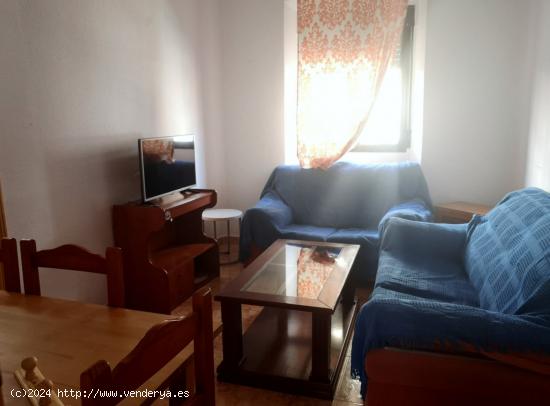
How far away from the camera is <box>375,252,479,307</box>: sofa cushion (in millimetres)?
2227

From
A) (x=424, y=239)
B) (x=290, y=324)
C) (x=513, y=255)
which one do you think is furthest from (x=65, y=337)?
(x=424, y=239)

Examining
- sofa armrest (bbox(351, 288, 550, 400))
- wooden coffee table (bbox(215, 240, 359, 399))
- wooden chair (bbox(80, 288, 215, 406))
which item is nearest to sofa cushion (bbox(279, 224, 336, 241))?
wooden coffee table (bbox(215, 240, 359, 399))

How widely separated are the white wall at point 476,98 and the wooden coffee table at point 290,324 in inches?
65.3

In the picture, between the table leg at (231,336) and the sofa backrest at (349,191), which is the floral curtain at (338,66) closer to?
the sofa backrest at (349,191)

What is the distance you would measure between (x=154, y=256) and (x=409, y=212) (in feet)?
6.19

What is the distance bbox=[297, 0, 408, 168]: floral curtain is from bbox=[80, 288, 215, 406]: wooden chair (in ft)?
10.1

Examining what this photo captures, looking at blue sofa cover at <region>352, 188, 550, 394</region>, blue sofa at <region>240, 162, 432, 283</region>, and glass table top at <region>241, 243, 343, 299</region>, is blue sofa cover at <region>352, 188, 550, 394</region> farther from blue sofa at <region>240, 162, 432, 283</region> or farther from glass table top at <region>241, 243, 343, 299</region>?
blue sofa at <region>240, 162, 432, 283</region>

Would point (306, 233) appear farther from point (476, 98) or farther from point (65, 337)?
point (65, 337)

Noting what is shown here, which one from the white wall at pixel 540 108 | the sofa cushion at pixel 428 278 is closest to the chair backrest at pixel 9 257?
the sofa cushion at pixel 428 278

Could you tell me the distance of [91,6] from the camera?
2736 millimetres

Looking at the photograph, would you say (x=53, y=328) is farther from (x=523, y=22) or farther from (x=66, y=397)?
(x=523, y=22)

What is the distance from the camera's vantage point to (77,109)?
8.68 feet

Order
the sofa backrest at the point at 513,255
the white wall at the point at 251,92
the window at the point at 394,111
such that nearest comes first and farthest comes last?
1. the sofa backrest at the point at 513,255
2. the window at the point at 394,111
3. the white wall at the point at 251,92

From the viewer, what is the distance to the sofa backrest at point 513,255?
5.46 feet
